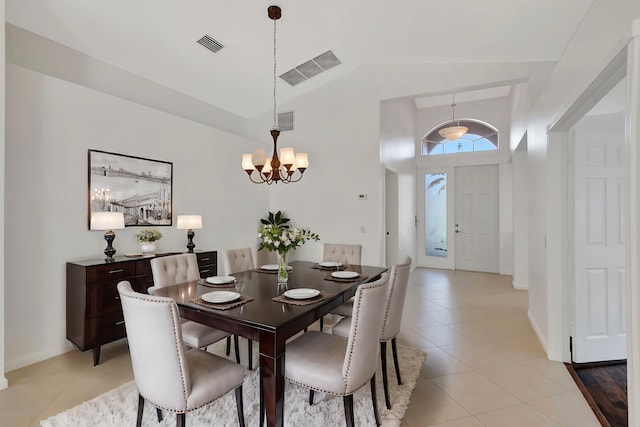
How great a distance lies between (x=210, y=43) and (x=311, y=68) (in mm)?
1535

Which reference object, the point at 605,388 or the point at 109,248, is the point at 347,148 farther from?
the point at 605,388

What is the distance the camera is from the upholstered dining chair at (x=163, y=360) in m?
1.54

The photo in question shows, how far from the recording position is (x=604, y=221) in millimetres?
2859

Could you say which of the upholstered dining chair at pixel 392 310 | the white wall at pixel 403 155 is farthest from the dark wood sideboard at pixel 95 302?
the white wall at pixel 403 155

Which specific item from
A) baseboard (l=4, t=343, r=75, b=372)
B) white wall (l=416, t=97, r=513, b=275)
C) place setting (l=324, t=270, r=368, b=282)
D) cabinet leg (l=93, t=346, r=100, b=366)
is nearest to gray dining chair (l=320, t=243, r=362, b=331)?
place setting (l=324, t=270, r=368, b=282)

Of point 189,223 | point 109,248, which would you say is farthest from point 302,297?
point 189,223

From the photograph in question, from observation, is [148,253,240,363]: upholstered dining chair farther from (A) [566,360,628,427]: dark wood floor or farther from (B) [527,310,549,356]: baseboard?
(B) [527,310,549,356]: baseboard

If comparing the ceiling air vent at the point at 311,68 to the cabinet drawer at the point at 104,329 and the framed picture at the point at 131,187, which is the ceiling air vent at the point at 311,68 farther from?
the cabinet drawer at the point at 104,329

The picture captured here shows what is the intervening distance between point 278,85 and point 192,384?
4607 mm

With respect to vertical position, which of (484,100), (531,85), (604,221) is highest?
(484,100)

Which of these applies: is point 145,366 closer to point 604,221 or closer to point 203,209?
point 203,209

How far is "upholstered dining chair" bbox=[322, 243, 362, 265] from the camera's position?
3.75 metres

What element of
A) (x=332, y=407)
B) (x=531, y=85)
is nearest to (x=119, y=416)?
(x=332, y=407)

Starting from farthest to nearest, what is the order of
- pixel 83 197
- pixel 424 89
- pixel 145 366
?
pixel 424 89 → pixel 83 197 → pixel 145 366
